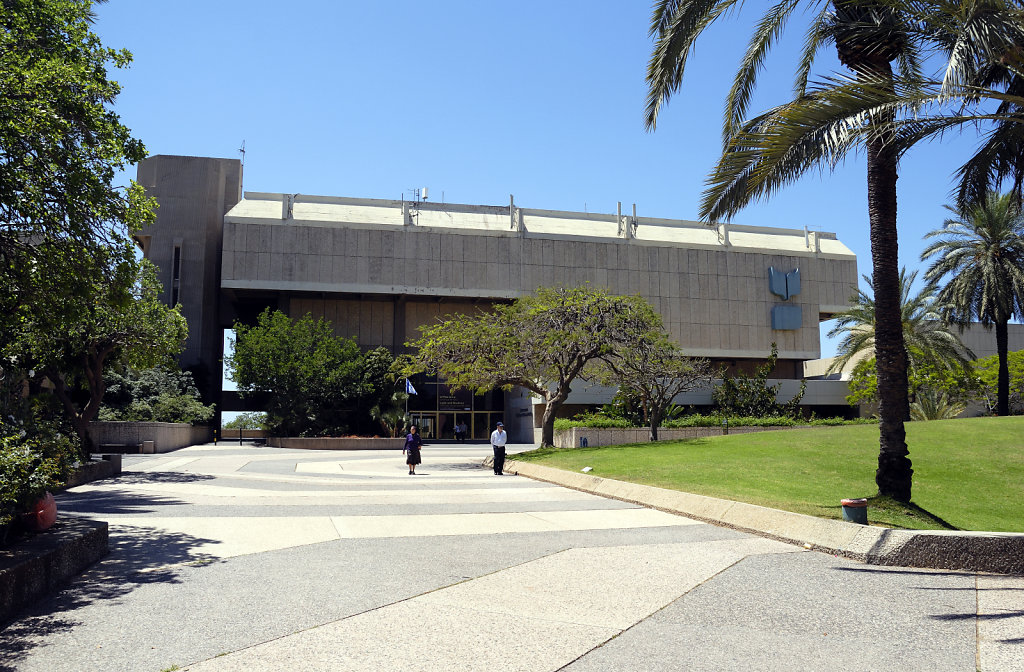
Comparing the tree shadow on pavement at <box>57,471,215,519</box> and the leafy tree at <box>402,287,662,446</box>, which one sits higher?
the leafy tree at <box>402,287,662,446</box>

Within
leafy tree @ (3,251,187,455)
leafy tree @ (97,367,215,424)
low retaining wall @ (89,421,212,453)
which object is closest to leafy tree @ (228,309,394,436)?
leafy tree @ (97,367,215,424)

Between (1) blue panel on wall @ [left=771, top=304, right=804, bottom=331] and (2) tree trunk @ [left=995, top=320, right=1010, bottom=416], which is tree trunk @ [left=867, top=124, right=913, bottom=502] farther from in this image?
(1) blue panel on wall @ [left=771, top=304, right=804, bottom=331]

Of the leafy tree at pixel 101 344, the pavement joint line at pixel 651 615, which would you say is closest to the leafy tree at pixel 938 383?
the leafy tree at pixel 101 344

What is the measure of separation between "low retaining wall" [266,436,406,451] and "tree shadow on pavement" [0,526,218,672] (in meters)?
30.8

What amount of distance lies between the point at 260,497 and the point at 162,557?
659cm

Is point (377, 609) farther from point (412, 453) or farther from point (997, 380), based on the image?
point (997, 380)

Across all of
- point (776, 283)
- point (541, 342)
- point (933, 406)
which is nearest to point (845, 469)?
point (541, 342)

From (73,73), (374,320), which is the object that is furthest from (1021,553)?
(374,320)

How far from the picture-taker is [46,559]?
700 centimetres

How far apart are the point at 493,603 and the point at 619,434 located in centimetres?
2812

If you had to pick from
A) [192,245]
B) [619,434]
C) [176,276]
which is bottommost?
[619,434]

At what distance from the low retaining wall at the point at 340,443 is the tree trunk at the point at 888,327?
3187cm

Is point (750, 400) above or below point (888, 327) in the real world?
below

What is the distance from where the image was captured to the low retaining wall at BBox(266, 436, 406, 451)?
41375mm
